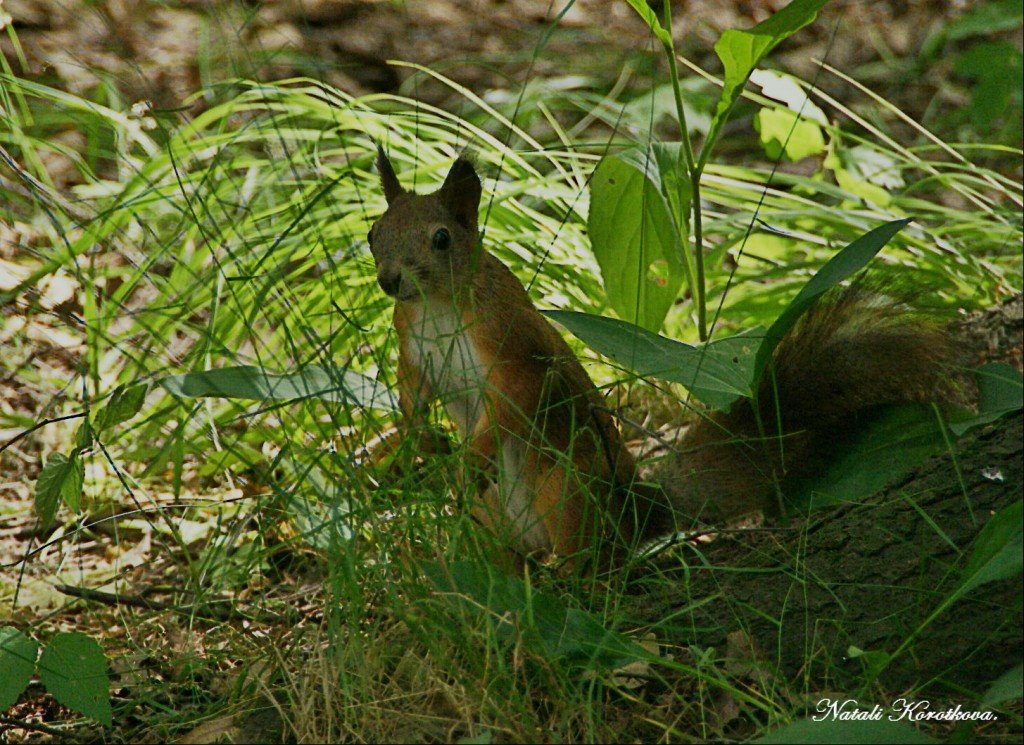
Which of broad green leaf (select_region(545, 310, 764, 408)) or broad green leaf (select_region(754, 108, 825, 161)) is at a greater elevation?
broad green leaf (select_region(754, 108, 825, 161))

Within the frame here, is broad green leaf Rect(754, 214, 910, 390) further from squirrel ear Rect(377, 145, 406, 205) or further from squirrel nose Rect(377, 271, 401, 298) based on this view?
squirrel ear Rect(377, 145, 406, 205)

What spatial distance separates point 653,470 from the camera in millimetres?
2846

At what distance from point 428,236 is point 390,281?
177mm

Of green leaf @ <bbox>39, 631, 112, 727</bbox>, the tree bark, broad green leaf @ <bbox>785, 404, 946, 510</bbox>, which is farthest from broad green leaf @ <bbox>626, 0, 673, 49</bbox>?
green leaf @ <bbox>39, 631, 112, 727</bbox>

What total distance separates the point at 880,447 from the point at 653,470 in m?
0.88

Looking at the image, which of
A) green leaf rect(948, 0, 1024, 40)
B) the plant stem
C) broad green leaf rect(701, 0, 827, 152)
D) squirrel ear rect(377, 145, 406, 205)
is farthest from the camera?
green leaf rect(948, 0, 1024, 40)

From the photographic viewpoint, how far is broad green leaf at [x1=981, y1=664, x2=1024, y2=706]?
4.77 ft

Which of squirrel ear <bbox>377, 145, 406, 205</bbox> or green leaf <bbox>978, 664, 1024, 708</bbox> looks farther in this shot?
squirrel ear <bbox>377, 145, 406, 205</bbox>

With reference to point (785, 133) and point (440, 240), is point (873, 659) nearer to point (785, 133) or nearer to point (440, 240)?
point (440, 240)

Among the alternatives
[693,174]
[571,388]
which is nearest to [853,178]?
[693,174]

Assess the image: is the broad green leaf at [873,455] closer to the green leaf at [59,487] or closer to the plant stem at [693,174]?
the plant stem at [693,174]

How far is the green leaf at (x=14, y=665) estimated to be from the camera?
1911 mm

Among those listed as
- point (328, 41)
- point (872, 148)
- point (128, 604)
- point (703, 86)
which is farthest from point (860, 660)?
point (328, 41)

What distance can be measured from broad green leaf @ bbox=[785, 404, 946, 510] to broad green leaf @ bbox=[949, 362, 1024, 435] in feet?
0.19
